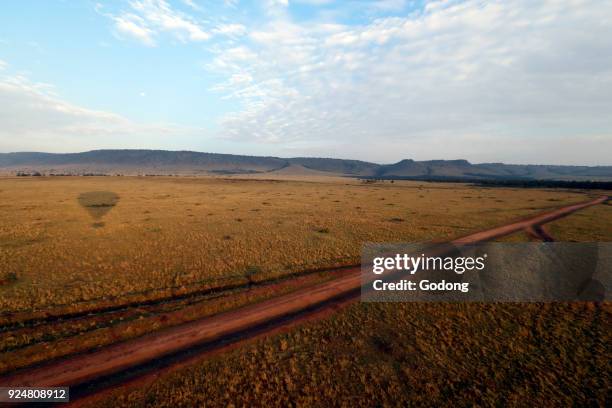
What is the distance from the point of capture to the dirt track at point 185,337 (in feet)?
25.1

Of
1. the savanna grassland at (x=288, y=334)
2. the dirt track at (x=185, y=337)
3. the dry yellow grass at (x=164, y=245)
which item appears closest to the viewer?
the savanna grassland at (x=288, y=334)

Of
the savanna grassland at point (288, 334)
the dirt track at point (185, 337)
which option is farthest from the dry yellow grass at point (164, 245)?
the dirt track at point (185, 337)

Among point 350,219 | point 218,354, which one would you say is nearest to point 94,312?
point 218,354

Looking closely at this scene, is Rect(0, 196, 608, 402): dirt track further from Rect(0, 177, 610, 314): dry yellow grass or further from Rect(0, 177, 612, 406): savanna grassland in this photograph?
Rect(0, 177, 610, 314): dry yellow grass

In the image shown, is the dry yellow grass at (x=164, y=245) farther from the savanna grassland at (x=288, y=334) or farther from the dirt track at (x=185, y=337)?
the dirt track at (x=185, y=337)

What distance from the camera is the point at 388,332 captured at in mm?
9961

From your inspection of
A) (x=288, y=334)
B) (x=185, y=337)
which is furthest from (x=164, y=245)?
(x=288, y=334)

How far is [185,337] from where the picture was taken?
9375mm

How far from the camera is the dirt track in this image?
25.1ft

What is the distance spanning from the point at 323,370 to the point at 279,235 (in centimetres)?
1606

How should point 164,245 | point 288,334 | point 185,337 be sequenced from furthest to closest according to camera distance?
1. point 164,245
2. point 288,334
3. point 185,337

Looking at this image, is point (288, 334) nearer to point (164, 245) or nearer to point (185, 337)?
point (185, 337)

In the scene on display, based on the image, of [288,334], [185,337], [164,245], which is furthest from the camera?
[164,245]

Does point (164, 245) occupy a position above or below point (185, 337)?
above
